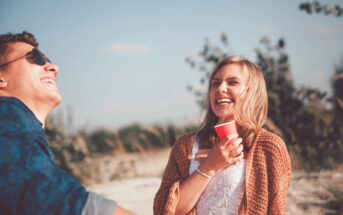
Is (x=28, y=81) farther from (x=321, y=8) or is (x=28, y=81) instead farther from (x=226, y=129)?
(x=321, y=8)

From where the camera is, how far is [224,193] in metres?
2.03

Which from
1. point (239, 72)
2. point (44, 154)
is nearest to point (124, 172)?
point (239, 72)

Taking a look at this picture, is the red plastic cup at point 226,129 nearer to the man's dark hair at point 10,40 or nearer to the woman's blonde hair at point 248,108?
the woman's blonde hair at point 248,108

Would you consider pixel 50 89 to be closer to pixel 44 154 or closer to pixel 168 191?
pixel 44 154

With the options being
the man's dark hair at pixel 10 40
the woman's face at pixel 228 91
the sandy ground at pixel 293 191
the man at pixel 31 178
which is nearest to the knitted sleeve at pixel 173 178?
the woman's face at pixel 228 91

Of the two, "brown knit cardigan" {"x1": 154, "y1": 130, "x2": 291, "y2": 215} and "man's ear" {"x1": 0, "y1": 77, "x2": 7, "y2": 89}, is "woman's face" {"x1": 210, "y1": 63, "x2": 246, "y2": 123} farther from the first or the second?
"man's ear" {"x1": 0, "y1": 77, "x2": 7, "y2": 89}

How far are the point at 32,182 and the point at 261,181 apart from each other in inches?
64.6

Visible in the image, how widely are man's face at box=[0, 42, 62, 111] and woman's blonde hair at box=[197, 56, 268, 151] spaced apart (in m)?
1.41

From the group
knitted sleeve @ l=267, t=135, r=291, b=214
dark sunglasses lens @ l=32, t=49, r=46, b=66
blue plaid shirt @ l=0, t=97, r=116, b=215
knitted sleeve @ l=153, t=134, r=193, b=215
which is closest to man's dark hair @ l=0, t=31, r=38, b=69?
dark sunglasses lens @ l=32, t=49, r=46, b=66

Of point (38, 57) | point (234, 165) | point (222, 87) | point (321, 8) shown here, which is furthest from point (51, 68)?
point (321, 8)

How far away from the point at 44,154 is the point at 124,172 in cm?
696

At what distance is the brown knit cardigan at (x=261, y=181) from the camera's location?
1967 millimetres

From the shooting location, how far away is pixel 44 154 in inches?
44.4

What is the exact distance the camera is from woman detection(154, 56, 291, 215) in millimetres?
1962
